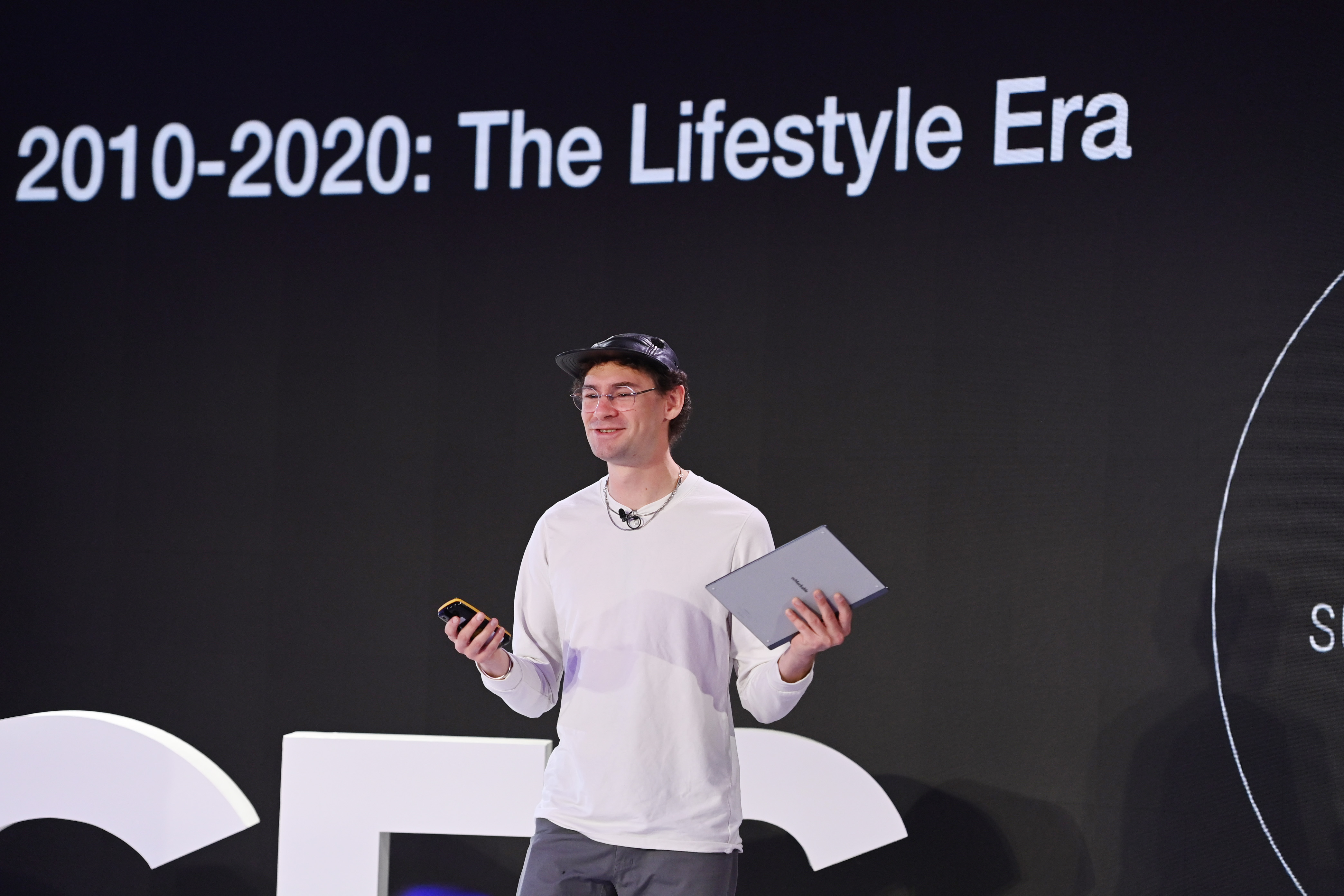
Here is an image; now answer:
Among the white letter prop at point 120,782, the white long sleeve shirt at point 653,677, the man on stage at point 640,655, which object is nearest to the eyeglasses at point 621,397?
the man on stage at point 640,655

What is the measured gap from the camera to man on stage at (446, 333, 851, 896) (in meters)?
2.45

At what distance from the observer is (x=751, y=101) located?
3.96m

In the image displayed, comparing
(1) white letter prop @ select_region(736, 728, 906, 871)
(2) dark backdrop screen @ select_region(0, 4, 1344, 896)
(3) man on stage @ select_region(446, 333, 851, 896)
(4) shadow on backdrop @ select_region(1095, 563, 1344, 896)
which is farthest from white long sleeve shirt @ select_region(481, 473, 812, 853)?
(4) shadow on backdrop @ select_region(1095, 563, 1344, 896)

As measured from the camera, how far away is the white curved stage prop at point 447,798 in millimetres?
3748

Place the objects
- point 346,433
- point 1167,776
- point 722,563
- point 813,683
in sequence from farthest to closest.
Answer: point 346,433, point 813,683, point 1167,776, point 722,563

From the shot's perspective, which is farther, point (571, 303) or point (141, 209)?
point (141, 209)

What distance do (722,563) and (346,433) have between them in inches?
77.8

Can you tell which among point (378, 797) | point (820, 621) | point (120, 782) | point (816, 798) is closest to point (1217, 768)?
point (816, 798)

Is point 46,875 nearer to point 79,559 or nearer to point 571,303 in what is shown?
point 79,559

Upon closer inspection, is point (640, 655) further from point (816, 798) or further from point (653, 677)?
point (816, 798)

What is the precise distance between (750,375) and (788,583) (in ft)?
5.33

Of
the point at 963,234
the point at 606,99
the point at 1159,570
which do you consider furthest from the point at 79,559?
the point at 1159,570

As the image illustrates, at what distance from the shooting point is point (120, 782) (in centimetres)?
406

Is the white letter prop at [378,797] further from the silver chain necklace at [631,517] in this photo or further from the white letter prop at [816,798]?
the silver chain necklace at [631,517]
